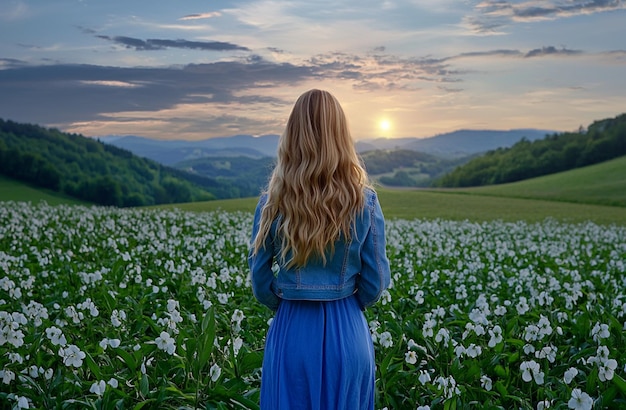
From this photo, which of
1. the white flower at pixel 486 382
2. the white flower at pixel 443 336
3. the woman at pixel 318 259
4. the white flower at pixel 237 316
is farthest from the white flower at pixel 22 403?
the white flower at pixel 486 382

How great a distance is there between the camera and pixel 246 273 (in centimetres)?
1116

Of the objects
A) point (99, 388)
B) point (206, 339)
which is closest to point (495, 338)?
point (206, 339)

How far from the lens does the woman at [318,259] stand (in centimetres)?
382

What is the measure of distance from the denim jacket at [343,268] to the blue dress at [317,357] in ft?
0.39

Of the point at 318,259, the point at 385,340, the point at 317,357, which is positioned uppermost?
the point at 318,259

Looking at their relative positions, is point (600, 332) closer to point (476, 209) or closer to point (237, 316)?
point (237, 316)

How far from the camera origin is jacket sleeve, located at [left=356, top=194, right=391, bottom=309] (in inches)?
157

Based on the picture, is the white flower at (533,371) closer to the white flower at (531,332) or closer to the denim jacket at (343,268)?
the white flower at (531,332)

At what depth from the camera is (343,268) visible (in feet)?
13.2

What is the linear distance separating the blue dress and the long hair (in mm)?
372

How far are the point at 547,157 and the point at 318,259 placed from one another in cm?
7846

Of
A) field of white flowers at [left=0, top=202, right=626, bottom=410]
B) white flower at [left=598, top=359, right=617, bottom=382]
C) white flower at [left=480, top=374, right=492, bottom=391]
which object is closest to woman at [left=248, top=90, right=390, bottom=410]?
field of white flowers at [left=0, top=202, right=626, bottom=410]

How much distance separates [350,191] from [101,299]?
239 inches

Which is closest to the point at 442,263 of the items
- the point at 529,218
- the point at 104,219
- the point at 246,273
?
the point at 246,273
